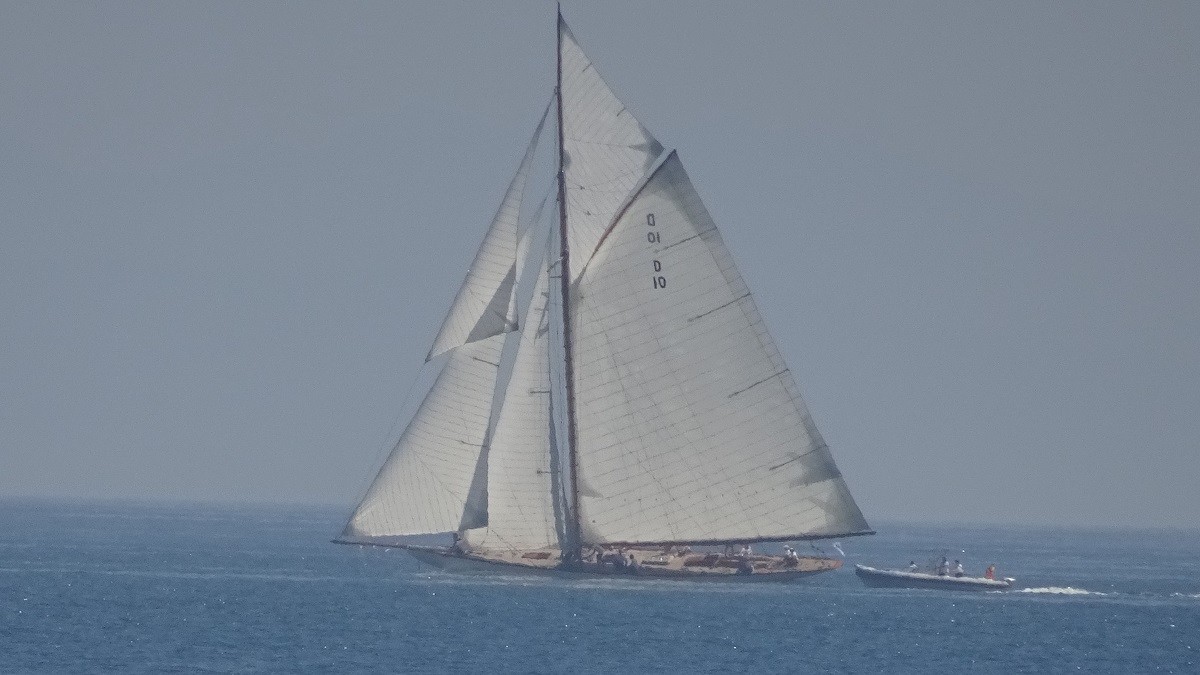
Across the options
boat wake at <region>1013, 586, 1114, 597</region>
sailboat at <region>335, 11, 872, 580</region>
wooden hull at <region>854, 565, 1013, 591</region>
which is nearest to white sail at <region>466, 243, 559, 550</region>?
sailboat at <region>335, 11, 872, 580</region>

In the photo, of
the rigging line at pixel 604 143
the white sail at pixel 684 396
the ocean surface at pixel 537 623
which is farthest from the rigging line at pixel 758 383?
the rigging line at pixel 604 143

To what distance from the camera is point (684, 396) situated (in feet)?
264

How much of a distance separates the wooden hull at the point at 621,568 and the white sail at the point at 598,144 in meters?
10.8

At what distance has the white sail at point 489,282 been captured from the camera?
80.1m

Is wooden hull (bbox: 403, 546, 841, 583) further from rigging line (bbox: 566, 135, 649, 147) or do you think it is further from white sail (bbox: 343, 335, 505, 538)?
rigging line (bbox: 566, 135, 649, 147)

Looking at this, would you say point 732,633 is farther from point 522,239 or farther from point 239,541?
point 239,541

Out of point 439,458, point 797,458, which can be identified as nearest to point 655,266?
point 797,458

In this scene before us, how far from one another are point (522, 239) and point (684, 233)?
5.75 m

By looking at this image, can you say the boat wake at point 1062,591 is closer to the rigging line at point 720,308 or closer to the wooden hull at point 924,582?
the wooden hull at point 924,582

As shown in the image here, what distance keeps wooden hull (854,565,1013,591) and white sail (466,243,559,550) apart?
659 inches

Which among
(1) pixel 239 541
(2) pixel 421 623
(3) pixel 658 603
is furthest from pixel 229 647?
(1) pixel 239 541

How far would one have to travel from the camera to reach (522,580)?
83.3m

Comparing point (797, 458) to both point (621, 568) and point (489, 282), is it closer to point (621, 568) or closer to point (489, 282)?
point (621, 568)

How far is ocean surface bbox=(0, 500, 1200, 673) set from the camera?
61.8 meters
